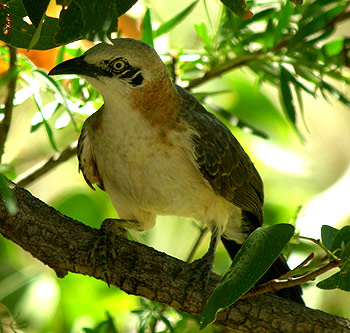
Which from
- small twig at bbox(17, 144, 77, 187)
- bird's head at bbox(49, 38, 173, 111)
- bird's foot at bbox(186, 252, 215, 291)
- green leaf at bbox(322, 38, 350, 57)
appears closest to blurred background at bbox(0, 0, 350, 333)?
small twig at bbox(17, 144, 77, 187)

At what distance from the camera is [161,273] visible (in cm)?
266

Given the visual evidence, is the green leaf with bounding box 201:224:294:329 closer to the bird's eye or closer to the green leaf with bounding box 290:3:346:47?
the bird's eye

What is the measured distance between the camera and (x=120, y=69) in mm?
2746

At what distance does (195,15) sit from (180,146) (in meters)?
1.50

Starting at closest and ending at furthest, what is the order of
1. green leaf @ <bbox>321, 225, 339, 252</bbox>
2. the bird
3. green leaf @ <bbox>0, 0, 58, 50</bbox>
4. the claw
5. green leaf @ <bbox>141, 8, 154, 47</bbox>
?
green leaf @ <bbox>0, 0, 58, 50</bbox> < green leaf @ <bbox>321, 225, 339, 252</bbox> < the claw < the bird < green leaf @ <bbox>141, 8, 154, 47</bbox>

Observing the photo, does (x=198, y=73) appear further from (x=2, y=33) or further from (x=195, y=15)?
(x=2, y=33)

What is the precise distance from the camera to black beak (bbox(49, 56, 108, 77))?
2641 millimetres

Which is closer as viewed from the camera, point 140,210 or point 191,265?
point 191,265

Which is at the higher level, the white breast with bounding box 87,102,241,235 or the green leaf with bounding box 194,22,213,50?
the green leaf with bounding box 194,22,213,50

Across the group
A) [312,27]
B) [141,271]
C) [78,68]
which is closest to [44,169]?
[78,68]

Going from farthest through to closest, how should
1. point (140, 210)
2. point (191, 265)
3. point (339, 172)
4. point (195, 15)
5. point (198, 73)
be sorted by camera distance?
point (339, 172) < point (195, 15) < point (198, 73) < point (140, 210) < point (191, 265)

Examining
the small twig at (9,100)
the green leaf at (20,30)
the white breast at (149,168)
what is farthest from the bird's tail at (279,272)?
the green leaf at (20,30)

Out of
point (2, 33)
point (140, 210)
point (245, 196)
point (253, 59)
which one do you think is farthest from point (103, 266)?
point (253, 59)

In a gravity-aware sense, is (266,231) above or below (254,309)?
above
